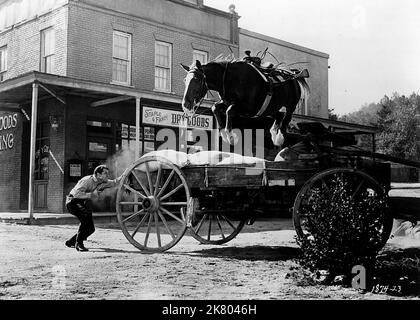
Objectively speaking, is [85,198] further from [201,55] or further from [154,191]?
[201,55]

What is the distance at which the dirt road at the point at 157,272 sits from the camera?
182 inches

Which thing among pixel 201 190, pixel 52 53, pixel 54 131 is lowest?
pixel 201 190

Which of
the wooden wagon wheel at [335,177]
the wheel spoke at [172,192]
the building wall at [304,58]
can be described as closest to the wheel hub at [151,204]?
the wheel spoke at [172,192]

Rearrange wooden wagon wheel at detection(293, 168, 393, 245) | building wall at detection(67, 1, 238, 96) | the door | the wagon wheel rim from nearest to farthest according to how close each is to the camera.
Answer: wooden wagon wheel at detection(293, 168, 393, 245), the wagon wheel rim, the door, building wall at detection(67, 1, 238, 96)

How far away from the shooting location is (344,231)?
4.88 meters

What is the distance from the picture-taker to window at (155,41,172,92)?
18484 mm

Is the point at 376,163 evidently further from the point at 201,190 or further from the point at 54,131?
the point at 54,131

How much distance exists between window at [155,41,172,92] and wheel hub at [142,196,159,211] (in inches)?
454

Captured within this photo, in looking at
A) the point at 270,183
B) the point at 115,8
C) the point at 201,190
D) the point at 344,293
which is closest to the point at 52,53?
the point at 115,8

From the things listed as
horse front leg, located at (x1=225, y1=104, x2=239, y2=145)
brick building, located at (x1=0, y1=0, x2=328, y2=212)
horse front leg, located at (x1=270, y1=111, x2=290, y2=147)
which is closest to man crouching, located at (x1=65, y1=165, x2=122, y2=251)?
horse front leg, located at (x1=225, y1=104, x2=239, y2=145)

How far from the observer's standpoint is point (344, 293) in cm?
453

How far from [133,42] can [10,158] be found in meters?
5.87

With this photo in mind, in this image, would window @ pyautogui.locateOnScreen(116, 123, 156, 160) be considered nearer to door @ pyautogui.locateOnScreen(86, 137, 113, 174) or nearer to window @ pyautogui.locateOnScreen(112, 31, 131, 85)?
door @ pyautogui.locateOnScreen(86, 137, 113, 174)
